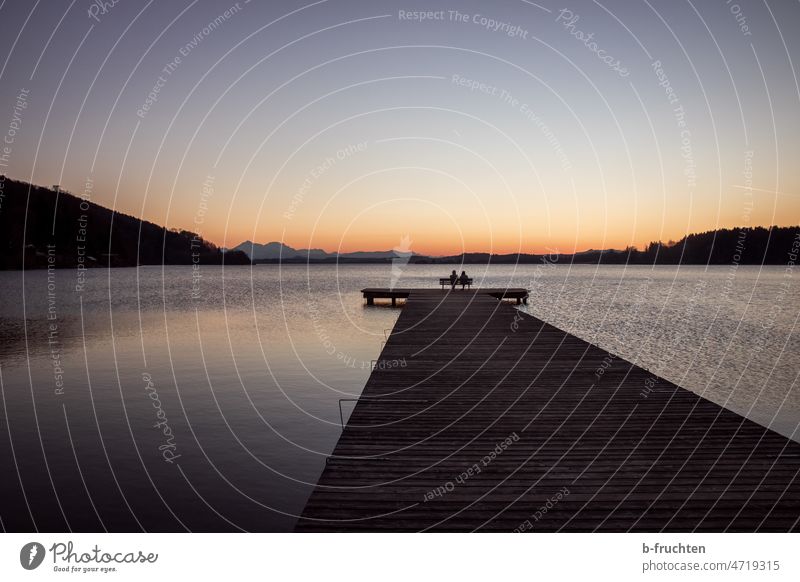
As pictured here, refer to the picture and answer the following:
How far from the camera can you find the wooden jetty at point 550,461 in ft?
19.4

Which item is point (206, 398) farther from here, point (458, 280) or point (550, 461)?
point (458, 280)

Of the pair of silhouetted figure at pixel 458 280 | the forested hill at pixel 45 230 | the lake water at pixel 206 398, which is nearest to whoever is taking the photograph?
the lake water at pixel 206 398

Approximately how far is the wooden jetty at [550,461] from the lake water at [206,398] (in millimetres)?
3359

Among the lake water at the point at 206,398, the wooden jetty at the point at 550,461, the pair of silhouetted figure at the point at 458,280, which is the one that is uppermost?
the pair of silhouetted figure at the point at 458,280

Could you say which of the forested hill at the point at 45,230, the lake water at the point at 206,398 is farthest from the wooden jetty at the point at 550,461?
the forested hill at the point at 45,230

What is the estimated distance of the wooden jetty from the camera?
591 cm

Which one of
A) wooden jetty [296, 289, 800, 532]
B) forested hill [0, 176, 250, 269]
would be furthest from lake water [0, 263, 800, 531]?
forested hill [0, 176, 250, 269]

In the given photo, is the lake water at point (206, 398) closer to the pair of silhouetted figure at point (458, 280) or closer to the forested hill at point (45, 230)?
the pair of silhouetted figure at point (458, 280)

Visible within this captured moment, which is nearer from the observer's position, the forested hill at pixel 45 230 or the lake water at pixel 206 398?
the lake water at pixel 206 398

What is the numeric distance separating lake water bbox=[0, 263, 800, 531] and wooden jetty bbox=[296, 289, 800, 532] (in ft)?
11.0

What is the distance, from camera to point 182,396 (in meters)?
18.6

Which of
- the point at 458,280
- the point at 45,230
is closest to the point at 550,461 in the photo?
the point at 458,280

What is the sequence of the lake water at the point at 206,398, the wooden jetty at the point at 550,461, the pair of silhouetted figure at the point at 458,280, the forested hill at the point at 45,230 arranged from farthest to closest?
the forested hill at the point at 45,230 < the pair of silhouetted figure at the point at 458,280 < the lake water at the point at 206,398 < the wooden jetty at the point at 550,461

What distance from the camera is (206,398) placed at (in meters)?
18.2
